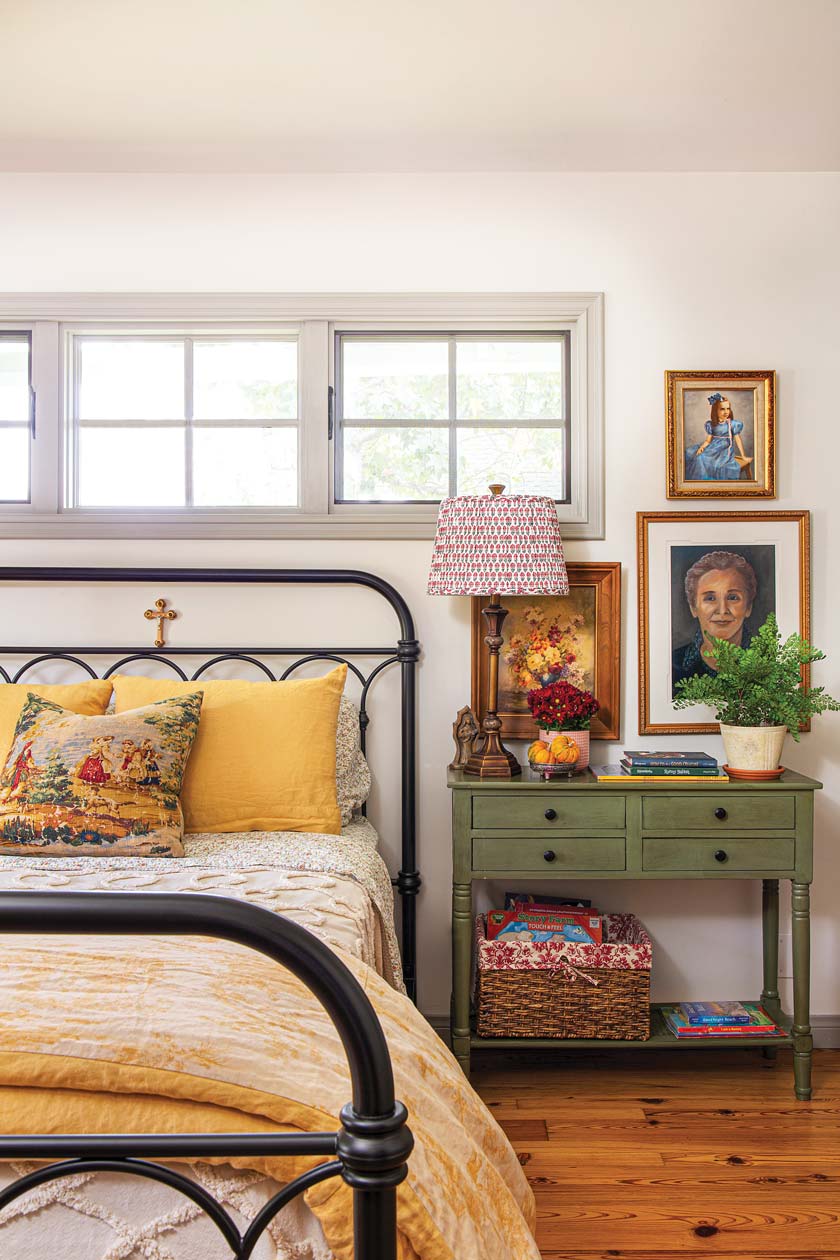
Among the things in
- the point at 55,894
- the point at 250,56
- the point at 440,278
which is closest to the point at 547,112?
the point at 440,278

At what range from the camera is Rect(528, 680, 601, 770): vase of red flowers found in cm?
262

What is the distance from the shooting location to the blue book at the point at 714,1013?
8.48ft

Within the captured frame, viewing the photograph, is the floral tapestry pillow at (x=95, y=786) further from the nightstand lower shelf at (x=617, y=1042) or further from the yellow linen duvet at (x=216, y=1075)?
the nightstand lower shelf at (x=617, y=1042)

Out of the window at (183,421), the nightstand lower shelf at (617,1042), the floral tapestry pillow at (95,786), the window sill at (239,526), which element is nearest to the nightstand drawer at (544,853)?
the nightstand lower shelf at (617,1042)

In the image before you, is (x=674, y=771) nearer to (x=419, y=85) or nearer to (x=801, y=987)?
(x=801, y=987)

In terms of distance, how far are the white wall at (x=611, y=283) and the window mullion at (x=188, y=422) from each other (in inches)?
7.2

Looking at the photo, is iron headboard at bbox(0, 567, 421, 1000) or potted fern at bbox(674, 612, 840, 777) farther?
iron headboard at bbox(0, 567, 421, 1000)

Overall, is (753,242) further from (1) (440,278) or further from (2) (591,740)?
(2) (591,740)

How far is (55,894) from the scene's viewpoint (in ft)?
2.46

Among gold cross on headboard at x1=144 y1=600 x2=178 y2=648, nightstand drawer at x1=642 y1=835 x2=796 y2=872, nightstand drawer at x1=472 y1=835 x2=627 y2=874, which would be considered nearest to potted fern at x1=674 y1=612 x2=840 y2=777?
nightstand drawer at x1=642 y1=835 x2=796 y2=872

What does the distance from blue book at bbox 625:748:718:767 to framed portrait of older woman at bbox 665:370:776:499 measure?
0.78 m

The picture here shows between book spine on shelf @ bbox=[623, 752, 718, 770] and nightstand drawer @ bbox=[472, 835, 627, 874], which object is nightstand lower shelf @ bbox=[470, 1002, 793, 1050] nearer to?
nightstand drawer @ bbox=[472, 835, 627, 874]

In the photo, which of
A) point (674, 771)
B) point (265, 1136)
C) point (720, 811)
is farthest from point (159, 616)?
point (265, 1136)

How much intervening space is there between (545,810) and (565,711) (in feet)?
0.91
